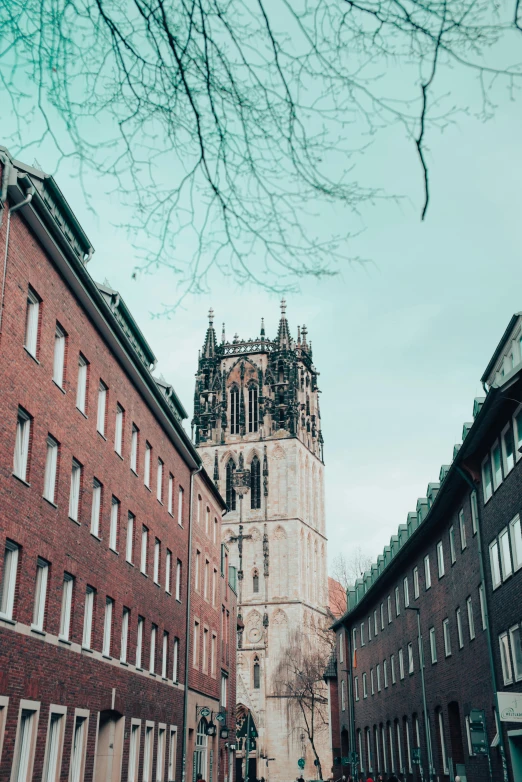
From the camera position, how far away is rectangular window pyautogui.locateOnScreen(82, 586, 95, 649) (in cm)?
2286

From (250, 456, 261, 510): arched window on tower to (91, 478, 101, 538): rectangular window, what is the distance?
89.5 metres

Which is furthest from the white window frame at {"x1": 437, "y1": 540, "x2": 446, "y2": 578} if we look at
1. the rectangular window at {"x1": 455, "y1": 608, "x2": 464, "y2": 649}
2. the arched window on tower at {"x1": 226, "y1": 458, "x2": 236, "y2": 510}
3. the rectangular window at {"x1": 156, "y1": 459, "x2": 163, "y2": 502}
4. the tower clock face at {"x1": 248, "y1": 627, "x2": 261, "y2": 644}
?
the arched window on tower at {"x1": 226, "y1": 458, "x2": 236, "y2": 510}

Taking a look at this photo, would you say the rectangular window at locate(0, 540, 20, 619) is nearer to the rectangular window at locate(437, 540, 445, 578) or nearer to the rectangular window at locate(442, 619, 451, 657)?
the rectangular window at locate(442, 619, 451, 657)

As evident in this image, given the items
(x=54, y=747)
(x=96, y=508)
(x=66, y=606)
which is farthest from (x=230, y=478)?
(x=54, y=747)

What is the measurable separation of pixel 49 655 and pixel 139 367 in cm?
1061

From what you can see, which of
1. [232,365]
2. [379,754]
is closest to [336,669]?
[379,754]

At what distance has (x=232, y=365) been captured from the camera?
121 m

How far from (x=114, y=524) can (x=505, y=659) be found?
35.8 feet

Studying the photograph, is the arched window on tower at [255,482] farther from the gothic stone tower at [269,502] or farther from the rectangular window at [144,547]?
the rectangular window at [144,547]

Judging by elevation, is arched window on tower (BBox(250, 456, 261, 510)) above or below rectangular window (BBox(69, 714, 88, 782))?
above

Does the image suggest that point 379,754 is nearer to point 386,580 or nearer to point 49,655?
point 386,580

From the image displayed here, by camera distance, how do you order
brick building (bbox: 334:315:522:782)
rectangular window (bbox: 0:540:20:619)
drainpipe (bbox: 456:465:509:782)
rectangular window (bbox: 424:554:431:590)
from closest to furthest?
rectangular window (bbox: 0:540:20:619), brick building (bbox: 334:315:522:782), drainpipe (bbox: 456:465:509:782), rectangular window (bbox: 424:554:431:590)

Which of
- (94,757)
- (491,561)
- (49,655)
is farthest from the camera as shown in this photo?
(491,561)

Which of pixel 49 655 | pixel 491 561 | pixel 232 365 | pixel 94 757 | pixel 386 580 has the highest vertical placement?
pixel 232 365
